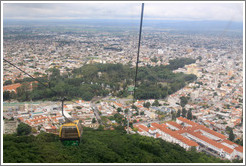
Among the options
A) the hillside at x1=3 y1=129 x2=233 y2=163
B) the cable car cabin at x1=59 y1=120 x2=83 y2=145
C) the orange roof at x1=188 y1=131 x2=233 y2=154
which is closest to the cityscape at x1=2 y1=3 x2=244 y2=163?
the orange roof at x1=188 y1=131 x2=233 y2=154

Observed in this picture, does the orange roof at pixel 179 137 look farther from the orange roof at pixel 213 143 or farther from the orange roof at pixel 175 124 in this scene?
the orange roof at pixel 175 124

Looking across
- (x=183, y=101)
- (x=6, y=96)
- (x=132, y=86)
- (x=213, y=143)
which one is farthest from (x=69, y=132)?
(x=132, y=86)

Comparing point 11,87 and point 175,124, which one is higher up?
point 11,87

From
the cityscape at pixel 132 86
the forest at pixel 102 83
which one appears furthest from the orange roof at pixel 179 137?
the forest at pixel 102 83

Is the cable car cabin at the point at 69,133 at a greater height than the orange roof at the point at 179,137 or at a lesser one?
greater

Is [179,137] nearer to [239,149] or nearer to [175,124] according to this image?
[175,124]

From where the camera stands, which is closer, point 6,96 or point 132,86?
point 6,96

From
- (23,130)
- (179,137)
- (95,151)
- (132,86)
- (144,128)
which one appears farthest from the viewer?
(132,86)

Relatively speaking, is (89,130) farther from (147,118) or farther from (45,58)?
(45,58)
